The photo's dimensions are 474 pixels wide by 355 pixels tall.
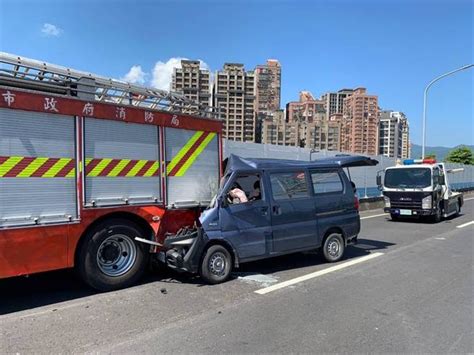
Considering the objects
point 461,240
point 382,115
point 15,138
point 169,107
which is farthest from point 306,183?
point 382,115

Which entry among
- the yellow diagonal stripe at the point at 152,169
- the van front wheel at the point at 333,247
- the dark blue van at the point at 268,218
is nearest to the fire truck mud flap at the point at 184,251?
the dark blue van at the point at 268,218

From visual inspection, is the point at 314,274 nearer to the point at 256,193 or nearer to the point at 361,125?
the point at 256,193

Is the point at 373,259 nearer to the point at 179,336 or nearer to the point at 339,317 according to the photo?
the point at 339,317

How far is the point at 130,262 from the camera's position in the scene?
6.36 m

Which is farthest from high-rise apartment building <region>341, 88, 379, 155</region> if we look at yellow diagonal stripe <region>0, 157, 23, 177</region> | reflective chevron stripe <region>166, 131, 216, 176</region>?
yellow diagonal stripe <region>0, 157, 23, 177</region>

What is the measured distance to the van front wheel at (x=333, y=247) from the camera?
8.13 meters

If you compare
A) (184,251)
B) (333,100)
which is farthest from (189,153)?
(333,100)

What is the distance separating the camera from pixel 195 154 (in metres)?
7.23

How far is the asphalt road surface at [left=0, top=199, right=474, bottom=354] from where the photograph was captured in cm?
433

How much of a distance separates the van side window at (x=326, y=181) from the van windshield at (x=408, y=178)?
8.05 m

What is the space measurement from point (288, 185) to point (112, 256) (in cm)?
317

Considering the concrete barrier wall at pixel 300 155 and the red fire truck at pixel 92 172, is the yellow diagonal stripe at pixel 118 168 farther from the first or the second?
the concrete barrier wall at pixel 300 155

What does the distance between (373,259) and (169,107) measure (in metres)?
4.98

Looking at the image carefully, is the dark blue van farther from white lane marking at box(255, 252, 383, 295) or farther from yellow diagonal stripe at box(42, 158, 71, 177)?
yellow diagonal stripe at box(42, 158, 71, 177)
